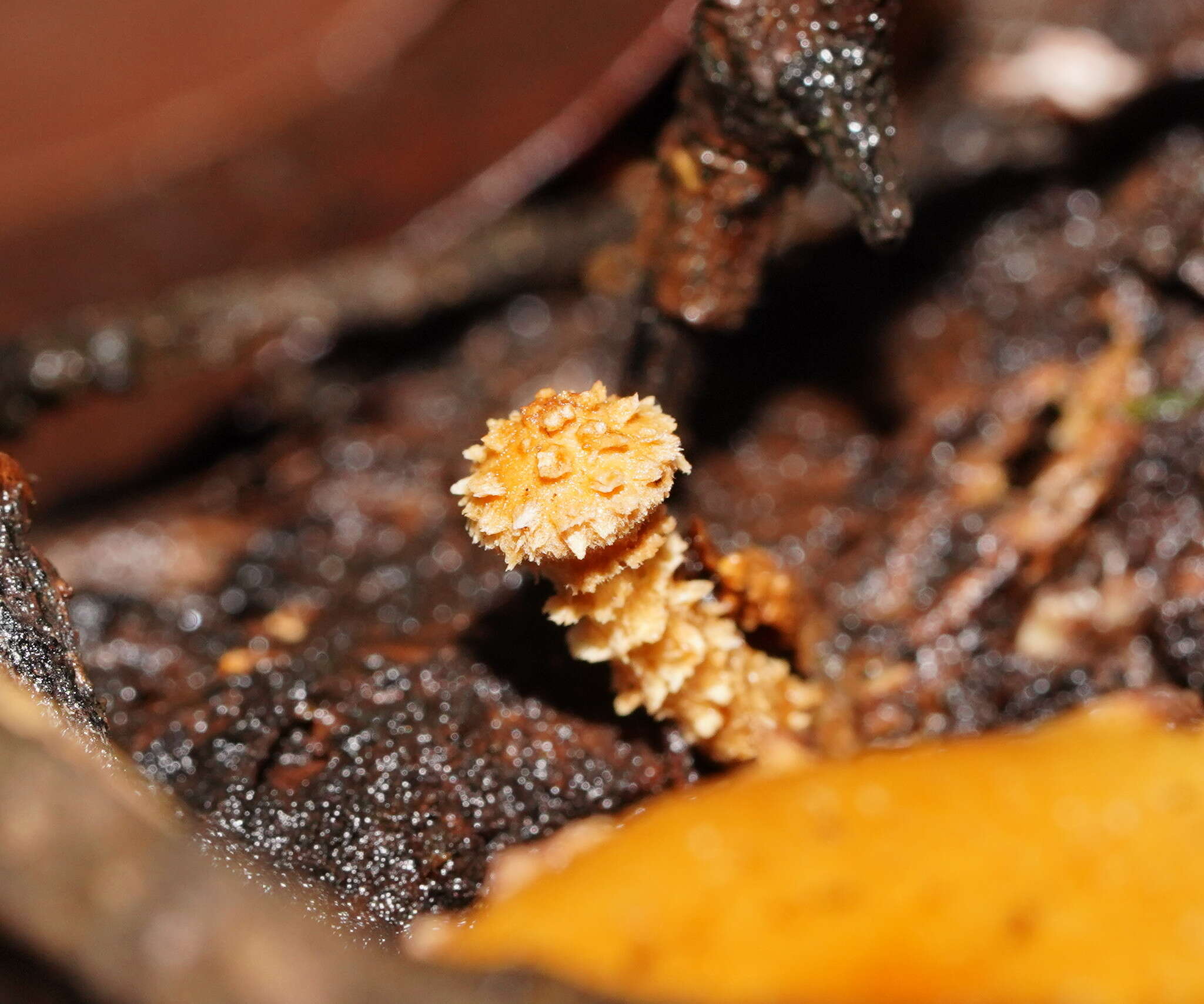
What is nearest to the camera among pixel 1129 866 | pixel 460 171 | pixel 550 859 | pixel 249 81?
pixel 1129 866

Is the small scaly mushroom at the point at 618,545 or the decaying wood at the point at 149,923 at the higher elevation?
the decaying wood at the point at 149,923

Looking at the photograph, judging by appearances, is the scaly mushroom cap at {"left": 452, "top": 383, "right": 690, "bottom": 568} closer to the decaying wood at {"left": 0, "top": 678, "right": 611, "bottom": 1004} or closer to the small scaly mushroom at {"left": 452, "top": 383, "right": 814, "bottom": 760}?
the small scaly mushroom at {"left": 452, "top": 383, "right": 814, "bottom": 760}

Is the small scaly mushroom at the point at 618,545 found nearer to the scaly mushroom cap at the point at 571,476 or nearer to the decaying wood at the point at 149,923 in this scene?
the scaly mushroom cap at the point at 571,476

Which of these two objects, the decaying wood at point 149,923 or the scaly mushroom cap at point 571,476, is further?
the scaly mushroom cap at point 571,476

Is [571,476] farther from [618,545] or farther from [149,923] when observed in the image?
[149,923]

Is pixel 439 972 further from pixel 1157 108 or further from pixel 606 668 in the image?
pixel 1157 108

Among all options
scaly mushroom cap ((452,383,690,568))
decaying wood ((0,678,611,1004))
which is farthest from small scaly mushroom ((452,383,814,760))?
decaying wood ((0,678,611,1004))

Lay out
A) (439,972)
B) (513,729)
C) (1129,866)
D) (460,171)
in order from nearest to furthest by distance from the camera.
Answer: (439,972) → (1129,866) → (513,729) → (460,171)

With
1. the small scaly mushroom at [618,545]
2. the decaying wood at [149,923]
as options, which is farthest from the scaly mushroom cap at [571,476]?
the decaying wood at [149,923]

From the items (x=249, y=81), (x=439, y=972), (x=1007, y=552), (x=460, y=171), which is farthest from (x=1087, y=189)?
(x=249, y=81)
